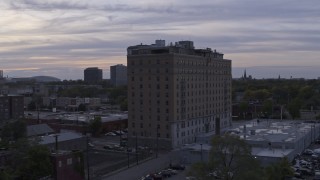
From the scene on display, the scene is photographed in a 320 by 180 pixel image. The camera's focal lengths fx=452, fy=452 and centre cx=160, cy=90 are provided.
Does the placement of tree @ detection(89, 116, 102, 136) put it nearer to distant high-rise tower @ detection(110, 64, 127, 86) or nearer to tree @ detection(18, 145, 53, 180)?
tree @ detection(18, 145, 53, 180)

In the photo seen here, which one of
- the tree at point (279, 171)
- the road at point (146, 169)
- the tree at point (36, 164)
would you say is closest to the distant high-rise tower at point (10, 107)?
the road at point (146, 169)

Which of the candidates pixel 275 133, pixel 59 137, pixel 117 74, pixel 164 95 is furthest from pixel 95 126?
pixel 117 74

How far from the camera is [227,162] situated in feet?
51.8

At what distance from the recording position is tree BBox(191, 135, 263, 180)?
1511 cm

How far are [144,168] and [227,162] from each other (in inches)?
425

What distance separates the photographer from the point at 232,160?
51.5 ft

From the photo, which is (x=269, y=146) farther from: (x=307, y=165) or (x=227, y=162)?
(x=227, y=162)

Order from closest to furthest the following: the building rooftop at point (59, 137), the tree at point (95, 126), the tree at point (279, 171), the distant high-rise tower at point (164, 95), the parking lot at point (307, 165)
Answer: the tree at point (279, 171) → the parking lot at point (307, 165) → the building rooftop at point (59, 137) → the distant high-rise tower at point (164, 95) → the tree at point (95, 126)

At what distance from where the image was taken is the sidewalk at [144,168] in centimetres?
2358

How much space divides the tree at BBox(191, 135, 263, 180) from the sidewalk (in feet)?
28.5

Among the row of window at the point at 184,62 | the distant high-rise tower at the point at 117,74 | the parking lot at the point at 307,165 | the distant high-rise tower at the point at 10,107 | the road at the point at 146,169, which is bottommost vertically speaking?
the road at the point at 146,169

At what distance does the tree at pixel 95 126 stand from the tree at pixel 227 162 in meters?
23.9

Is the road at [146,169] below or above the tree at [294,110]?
below

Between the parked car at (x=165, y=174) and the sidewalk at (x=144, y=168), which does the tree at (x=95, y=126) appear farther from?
the parked car at (x=165, y=174)
